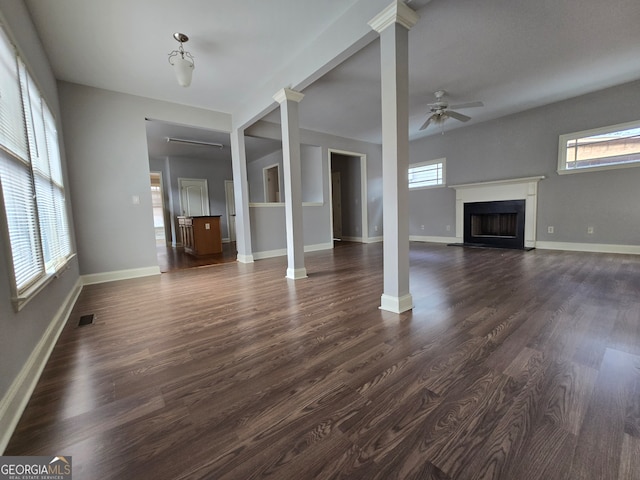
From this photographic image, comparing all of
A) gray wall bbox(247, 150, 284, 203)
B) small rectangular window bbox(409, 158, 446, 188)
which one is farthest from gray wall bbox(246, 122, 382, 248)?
gray wall bbox(247, 150, 284, 203)

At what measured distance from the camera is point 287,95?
10.6 feet

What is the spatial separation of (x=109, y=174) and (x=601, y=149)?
7.57 m

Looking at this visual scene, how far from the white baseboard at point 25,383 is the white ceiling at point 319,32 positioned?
2.62m

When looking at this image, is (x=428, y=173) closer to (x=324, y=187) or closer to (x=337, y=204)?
(x=337, y=204)

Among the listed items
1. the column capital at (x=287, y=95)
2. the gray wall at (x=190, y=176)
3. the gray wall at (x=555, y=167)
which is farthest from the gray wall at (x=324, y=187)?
the gray wall at (x=190, y=176)

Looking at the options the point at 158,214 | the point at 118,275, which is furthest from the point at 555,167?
the point at 158,214

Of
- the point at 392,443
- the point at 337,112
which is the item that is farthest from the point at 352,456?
the point at 337,112

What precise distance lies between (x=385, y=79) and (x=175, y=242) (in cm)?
770

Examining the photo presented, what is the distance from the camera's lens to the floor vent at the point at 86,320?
218 cm

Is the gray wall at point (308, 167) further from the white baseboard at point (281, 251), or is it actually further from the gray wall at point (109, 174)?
the gray wall at point (109, 174)

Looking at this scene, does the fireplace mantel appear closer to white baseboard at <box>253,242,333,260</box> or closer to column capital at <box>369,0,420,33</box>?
white baseboard at <box>253,242,333,260</box>

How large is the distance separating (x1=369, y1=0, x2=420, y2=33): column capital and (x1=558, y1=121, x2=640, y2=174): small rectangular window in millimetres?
4406

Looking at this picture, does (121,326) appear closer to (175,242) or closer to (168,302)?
(168,302)

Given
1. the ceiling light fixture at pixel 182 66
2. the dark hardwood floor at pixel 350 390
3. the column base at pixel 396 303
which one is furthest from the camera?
the ceiling light fixture at pixel 182 66
